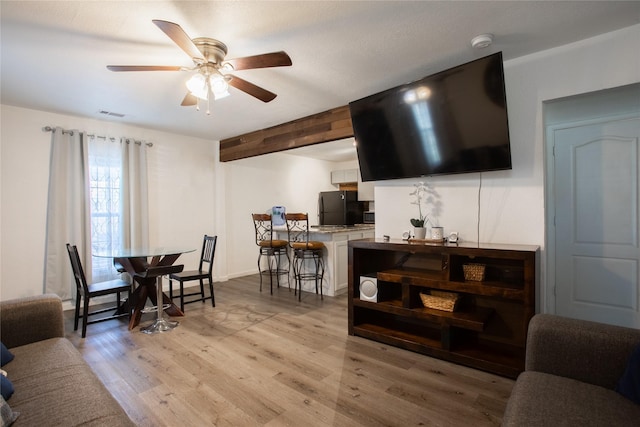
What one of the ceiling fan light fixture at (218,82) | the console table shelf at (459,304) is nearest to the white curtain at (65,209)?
the ceiling fan light fixture at (218,82)

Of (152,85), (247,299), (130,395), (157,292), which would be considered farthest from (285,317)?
(152,85)

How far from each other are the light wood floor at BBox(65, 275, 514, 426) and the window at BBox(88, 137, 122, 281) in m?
0.94

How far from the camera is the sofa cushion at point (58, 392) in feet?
3.76

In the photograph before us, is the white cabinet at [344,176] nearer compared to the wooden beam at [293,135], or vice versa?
the wooden beam at [293,135]

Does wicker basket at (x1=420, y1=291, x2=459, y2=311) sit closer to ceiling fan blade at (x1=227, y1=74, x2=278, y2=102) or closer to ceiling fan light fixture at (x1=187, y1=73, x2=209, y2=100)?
ceiling fan blade at (x1=227, y1=74, x2=278, y2=102)

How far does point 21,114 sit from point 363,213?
18.6 feet

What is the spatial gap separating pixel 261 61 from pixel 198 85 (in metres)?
0.56

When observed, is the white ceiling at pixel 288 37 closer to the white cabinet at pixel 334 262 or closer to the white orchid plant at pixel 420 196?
the white orchid plant at pixel 420 196

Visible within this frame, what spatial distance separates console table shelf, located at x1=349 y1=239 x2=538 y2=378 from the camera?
2270mm

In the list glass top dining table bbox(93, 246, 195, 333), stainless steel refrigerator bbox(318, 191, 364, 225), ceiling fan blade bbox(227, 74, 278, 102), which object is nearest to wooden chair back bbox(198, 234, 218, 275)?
glass top dining table bbox(93, 246, 195, 333)

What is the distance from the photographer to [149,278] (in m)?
3.40

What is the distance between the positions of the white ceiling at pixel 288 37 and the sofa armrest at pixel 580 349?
1.86m

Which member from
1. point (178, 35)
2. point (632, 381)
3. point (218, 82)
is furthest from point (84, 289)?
point (632, 381)

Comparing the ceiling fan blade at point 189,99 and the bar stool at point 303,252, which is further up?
the ceiling fan blade at point 189,99
